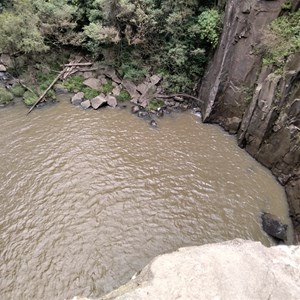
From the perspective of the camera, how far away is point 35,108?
53.8 feet

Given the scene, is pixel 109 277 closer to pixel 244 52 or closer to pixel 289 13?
pixel 244 52

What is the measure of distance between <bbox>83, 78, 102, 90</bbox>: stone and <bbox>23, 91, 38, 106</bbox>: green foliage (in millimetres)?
3170

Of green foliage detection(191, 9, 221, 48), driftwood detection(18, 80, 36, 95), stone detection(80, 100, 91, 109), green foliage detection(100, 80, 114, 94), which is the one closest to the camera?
green foliage detection(191, 9, 221, 48)

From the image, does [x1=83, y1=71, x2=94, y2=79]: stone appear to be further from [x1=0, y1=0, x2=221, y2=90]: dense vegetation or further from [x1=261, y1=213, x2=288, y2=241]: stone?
[x1=261, y1=213, x2=288, y2=241]: stone

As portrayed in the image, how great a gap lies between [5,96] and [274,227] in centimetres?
1574

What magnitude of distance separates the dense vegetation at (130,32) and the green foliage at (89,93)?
218 centimetres

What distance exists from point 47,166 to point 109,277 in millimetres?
5959

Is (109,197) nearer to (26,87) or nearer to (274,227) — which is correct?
(274,227)

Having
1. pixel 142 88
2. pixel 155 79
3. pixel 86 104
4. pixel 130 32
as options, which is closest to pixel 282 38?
pixel 155 79

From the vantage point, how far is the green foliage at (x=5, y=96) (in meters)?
16.4

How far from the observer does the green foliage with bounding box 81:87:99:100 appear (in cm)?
1720

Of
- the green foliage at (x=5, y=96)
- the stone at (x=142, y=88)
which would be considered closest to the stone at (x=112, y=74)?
the stone at (x=142, y=88)

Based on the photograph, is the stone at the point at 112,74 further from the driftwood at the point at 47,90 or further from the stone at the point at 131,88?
the driftwood at the point at 47,90

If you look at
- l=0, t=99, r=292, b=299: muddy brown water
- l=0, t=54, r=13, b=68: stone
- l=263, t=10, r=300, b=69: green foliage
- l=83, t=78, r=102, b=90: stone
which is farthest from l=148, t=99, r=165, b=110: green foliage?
l=0, t=54, r=13, b=68: stone
